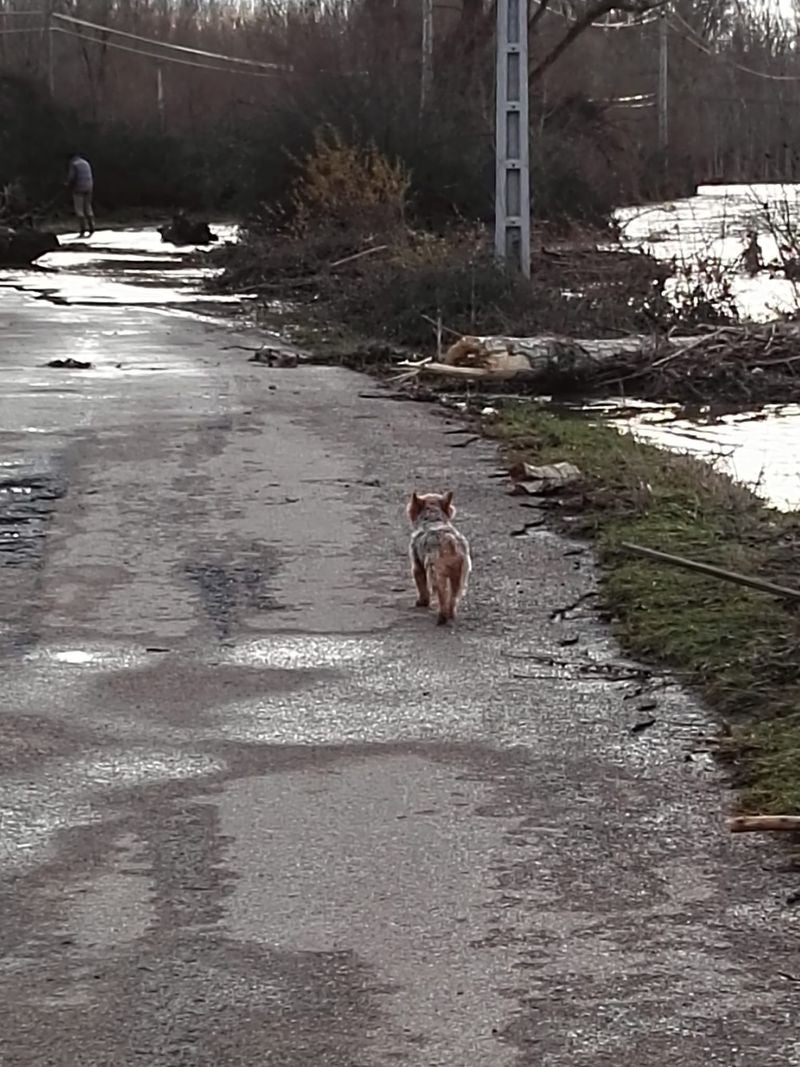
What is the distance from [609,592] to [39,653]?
2.47 m

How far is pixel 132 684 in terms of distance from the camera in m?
6.92

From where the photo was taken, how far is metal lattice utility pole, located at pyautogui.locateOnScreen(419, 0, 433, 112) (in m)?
33.9

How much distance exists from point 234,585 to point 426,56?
3107cm

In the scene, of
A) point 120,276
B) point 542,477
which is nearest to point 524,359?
point 542,477

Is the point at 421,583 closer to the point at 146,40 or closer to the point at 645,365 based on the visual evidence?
the point at 645,365

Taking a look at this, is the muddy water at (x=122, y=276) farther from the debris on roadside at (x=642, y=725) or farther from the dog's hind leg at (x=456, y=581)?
the debris on roadside at (x=642, y=725)

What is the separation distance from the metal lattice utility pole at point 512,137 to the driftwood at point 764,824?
1655cm

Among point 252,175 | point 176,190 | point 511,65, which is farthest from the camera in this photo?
point 176,190

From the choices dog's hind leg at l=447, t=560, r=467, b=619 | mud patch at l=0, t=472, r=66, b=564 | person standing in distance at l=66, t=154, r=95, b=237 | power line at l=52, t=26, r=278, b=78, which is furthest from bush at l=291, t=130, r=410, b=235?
power line at l=52, t=26, r=278, b=78

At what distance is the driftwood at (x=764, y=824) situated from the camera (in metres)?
5.23

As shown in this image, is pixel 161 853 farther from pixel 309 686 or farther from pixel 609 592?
pixel 609 592

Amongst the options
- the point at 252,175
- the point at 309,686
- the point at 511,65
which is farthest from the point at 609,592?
the point at 252,175

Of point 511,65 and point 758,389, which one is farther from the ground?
point 511,65

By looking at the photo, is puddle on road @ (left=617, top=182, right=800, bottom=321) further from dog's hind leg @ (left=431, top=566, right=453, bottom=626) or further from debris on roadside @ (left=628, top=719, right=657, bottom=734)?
debris on roadside @ (left=628, top=719, right=657, bottom=734)
